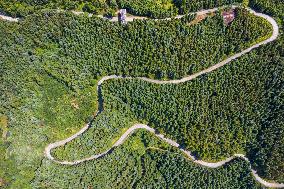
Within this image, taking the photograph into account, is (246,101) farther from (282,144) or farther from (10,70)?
(10,70)

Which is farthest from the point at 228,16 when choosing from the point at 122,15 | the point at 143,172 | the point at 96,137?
the point at 143,172

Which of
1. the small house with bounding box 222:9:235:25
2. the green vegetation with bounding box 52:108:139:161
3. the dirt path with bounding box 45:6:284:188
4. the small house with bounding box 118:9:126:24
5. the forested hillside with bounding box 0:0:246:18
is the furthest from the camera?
the green vegetation with bounding box 52:108:139:161

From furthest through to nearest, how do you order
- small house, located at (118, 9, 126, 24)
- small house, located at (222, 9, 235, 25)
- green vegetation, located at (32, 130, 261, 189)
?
green vegetation, located at (32, 130, 261, 189), small house, located at (118, 9, 126, 24), small house, located at (222, 9, 235, 25)

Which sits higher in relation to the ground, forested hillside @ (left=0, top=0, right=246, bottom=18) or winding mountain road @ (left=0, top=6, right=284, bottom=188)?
forested hillside @ (left=0, top=0, right=246, bottom=18)

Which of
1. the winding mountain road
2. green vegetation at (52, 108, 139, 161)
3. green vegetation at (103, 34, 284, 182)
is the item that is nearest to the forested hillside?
the winding mountain road

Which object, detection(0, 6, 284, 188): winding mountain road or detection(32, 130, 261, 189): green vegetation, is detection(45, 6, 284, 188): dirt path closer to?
detection(0, 6, 284, 188): winding mountain road

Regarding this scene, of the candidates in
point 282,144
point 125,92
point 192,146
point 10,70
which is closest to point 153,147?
point 192,146

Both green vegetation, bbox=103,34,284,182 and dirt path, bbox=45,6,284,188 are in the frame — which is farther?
dirt path, bbox=45,6,284,188
